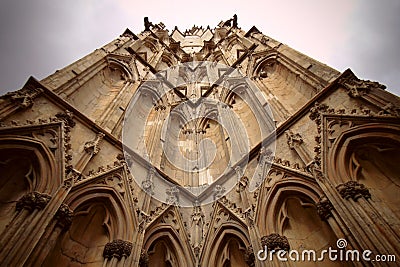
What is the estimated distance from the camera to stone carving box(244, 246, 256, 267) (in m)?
6.45

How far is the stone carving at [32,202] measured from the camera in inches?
206

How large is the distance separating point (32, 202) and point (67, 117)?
9.07 feet

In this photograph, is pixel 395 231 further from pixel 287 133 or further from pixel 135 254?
pixel 135 254

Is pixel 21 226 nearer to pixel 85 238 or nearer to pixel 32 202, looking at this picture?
pixel 32 202

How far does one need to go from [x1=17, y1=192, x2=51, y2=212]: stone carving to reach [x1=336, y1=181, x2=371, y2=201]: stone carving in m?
5.52

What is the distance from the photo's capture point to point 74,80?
30.1 feet

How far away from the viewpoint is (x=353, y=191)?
547cm

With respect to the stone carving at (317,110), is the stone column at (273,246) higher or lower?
lower

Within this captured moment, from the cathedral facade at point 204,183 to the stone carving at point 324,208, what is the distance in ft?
0.09

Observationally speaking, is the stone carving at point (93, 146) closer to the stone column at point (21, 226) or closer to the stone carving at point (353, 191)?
the stone column at point (21, 226)

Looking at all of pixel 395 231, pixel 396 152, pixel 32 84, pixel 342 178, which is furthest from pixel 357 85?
pixel 32 84

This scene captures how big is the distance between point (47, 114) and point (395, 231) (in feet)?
24.7

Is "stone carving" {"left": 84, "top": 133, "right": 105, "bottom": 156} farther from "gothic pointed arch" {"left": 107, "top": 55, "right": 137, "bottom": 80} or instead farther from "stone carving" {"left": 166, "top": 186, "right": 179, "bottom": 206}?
"gothic pointed arch" {"left": 107, "top": 55, "right": 137, "bottom": 80}

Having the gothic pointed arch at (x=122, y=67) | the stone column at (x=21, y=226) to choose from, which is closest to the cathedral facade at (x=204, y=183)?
the stone column at (x=21, y=226)
